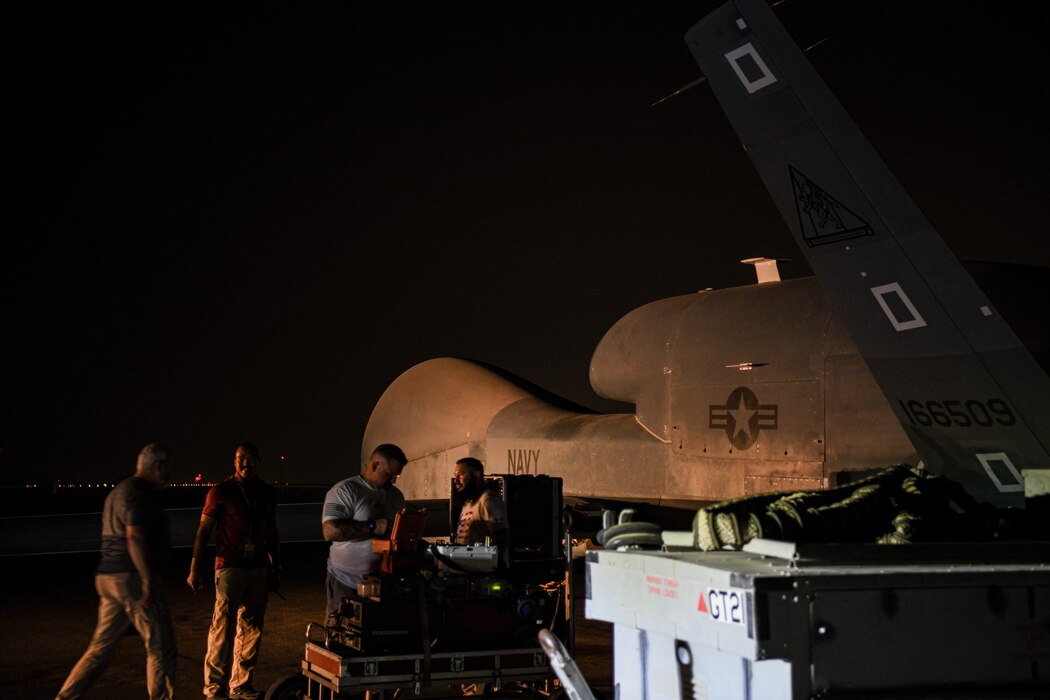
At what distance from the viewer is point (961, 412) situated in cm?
584

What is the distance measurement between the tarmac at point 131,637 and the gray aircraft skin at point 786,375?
6.71 feet

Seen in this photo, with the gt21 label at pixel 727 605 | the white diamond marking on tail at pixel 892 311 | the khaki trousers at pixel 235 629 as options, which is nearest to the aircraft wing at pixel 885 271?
the white diamond marking on tail at pixel 892 311

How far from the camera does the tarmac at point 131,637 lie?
7953mm

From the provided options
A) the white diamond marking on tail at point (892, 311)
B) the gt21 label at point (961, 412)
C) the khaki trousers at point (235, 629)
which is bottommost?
the khaki trousers at point (235, 629)

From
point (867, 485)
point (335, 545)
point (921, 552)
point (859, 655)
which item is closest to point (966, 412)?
point (867, 485)

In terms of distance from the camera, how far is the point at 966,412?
19.1 ft

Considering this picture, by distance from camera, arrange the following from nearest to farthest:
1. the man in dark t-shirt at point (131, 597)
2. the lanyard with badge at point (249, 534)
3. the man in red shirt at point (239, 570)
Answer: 1. the man in dark t-shirt at point (131, 597)
2. the man in red shirt at point (239, 570)
3. the lanyard with badge at point (249, 534)

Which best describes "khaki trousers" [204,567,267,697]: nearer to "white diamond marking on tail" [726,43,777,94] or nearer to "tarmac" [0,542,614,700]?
"tarmac" [0,542,614,700]

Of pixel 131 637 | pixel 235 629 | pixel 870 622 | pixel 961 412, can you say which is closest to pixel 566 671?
pixel 870 622

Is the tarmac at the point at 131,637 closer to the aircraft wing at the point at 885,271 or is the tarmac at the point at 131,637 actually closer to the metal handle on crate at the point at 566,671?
the metal handle on crate at the point at 566,671

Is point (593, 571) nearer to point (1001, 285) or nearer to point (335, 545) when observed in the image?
point (335, 545)

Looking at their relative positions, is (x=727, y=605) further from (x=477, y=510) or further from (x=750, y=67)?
(x=477, y=510)

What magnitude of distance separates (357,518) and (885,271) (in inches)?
135

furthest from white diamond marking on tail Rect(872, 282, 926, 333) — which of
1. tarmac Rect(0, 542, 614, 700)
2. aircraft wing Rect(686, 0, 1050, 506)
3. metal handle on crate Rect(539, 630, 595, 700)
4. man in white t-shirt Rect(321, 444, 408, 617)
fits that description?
man in white t-shirt Rect(321, 444, 408, 617)
